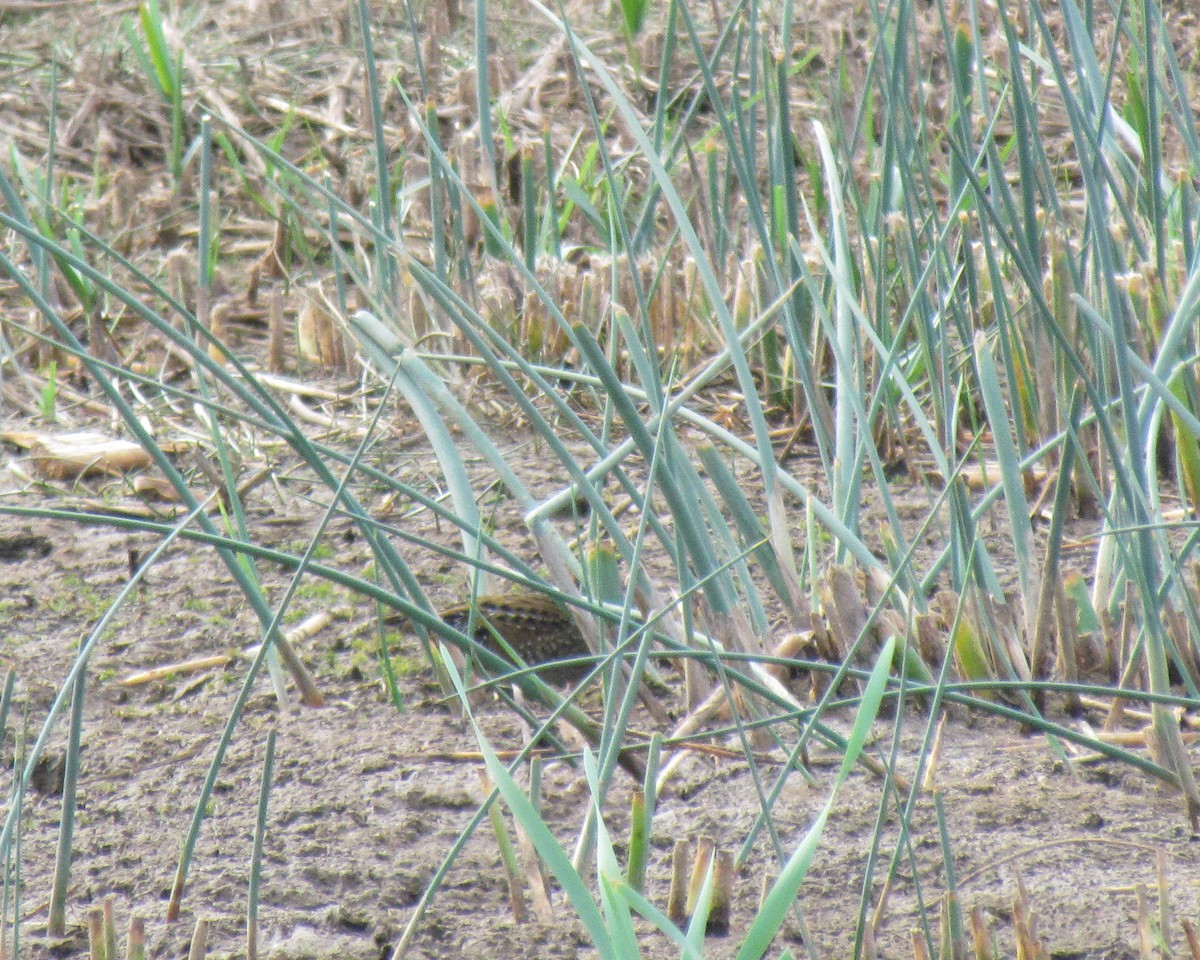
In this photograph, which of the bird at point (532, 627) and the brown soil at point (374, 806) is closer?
the brown soil at point (374, 806)

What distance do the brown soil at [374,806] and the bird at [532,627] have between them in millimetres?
87

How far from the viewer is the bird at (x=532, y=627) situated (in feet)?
4.79

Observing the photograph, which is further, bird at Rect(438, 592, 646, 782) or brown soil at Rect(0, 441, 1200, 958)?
bird at Rect(438, 592, 646, 782)

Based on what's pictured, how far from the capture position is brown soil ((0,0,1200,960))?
1.00 metres

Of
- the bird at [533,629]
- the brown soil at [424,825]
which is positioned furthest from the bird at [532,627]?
the brown soil at [424,825]

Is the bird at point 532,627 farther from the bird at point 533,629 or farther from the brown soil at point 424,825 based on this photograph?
the brown soil at point 424,825

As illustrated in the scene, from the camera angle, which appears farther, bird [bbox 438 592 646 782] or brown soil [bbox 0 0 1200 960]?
bird [bbox 438 592 646 782]

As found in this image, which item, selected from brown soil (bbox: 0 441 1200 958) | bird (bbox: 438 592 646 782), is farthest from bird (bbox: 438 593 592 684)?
brown soil (bbox: 0 441 1200 958)

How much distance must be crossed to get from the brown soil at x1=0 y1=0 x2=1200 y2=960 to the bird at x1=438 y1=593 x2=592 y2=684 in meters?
0.09

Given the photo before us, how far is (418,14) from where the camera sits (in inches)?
152

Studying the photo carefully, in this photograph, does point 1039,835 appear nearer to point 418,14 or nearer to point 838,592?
point 838,592

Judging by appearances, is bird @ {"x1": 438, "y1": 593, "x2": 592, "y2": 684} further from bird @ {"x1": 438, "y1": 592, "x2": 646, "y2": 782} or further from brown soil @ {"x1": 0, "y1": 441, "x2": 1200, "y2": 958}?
brown soil @ {"x1": 0, "y1": 441, "x2": 1200, "y2": 958}

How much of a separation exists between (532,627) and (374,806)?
35 centimetres

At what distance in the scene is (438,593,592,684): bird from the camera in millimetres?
1461
